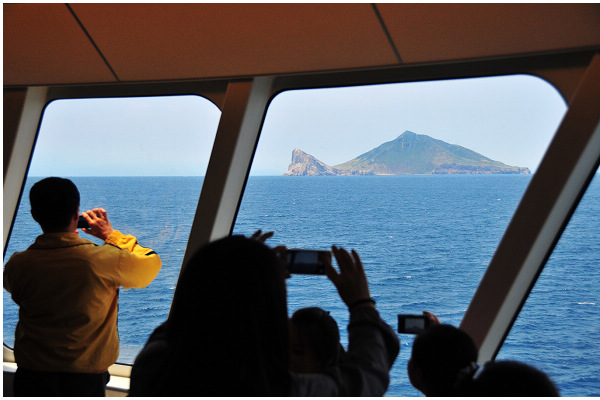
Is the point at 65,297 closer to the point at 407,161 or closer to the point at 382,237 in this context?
the point at 407,161

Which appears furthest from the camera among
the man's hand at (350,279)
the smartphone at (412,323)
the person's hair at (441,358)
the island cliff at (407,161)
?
the island cliff at (407,161)

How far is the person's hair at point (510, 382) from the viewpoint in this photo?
102cm

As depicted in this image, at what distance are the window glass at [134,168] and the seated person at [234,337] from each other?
7.02 feet

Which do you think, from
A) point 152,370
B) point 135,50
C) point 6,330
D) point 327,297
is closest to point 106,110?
point 135,50

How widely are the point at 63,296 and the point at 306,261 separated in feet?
3.22

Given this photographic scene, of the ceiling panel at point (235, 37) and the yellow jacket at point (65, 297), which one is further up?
the ceiling panel at point (235, 37)

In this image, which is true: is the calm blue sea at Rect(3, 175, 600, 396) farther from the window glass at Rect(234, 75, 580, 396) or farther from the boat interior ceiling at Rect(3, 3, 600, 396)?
the boat interior ceiling at Rect(3, 3, 600, 396)

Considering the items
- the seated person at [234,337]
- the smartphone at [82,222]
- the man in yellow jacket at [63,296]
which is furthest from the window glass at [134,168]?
the seated person at [234,337]

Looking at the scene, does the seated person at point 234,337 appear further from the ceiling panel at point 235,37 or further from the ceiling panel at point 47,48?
the ceiling panel at point 47,48

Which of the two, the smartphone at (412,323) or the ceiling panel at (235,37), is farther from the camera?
the ceiling panel at (235,37)

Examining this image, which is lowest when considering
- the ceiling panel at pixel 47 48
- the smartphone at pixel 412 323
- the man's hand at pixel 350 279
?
the smartphone at pixel 412 323

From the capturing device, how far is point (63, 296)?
1874 millimetres

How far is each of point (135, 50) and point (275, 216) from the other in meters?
1.57

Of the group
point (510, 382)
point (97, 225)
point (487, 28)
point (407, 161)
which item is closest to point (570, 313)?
point (407, 161)
